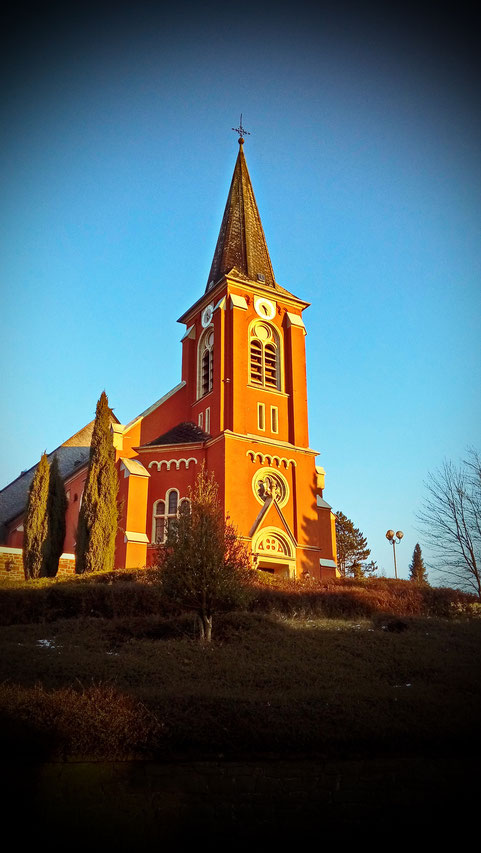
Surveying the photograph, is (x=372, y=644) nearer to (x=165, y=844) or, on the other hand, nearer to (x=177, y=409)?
(x=165, y=844)

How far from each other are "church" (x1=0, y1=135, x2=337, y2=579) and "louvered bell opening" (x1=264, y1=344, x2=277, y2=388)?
0.21 ft

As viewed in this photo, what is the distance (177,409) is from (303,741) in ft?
88.6

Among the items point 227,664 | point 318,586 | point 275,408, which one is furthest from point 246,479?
point 227,664

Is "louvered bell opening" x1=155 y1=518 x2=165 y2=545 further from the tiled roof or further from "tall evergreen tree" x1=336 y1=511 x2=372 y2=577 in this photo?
"tall evergreen tree" x1=336 y1=511 x2=372 y2=577

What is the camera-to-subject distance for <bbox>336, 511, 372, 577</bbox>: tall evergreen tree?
197ft

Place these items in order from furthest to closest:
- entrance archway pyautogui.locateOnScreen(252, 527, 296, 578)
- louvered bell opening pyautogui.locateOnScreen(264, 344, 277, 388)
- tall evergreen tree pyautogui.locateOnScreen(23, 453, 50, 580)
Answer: louvered bell opening pyautogui.locateOnScreen(264, 344, 277, 388), entrance archway pyautogui.locateOnScreen(252, 527, 296, 578), tall evergreen tree pyautogui.locateOnScreen(23, 453, 50, 580)

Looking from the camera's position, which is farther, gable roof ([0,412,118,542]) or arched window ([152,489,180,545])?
gable roof ([0,412,118,542])

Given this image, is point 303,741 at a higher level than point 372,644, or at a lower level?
lower

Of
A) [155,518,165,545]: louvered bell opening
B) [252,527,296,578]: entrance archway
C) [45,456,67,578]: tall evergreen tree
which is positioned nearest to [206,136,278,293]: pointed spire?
[155,518,165,545]: louvered bell opening

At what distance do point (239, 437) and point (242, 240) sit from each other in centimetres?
1370

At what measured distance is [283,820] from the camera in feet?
24.7

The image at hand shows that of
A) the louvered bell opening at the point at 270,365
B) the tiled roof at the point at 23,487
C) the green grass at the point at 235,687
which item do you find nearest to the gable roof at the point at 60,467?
the tiled roof at the point at 23,487

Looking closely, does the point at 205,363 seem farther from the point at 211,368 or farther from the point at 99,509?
the point at 99,509

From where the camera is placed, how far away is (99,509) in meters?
26.3
